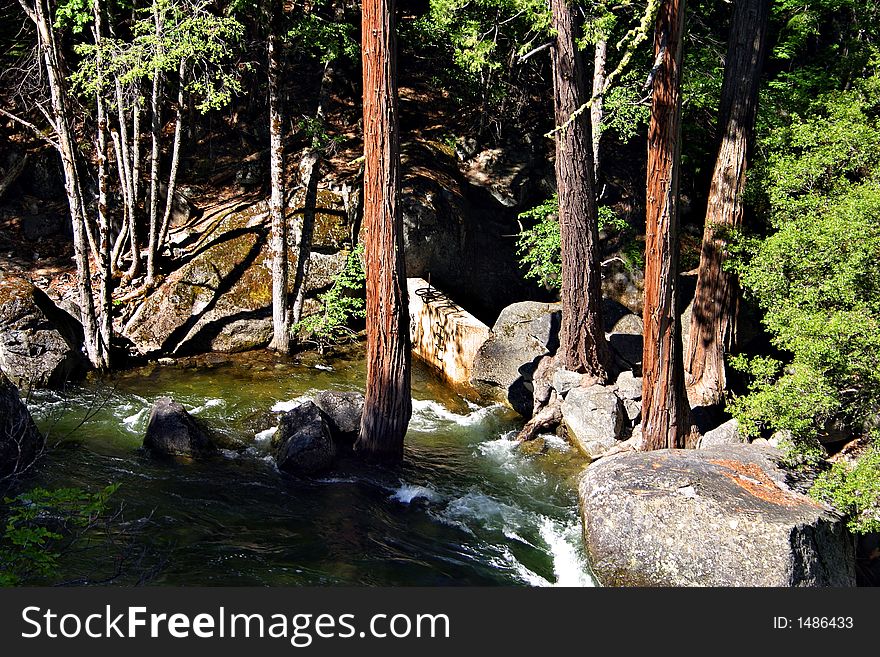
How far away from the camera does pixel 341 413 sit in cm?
1014

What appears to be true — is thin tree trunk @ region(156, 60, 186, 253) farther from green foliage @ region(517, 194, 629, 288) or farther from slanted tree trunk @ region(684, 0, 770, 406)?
slanted tree trunk @ region(684, 0, 770, 406)

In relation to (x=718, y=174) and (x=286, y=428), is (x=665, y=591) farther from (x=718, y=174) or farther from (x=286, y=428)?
(x=718, y=174)

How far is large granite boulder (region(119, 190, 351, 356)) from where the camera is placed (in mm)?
13492

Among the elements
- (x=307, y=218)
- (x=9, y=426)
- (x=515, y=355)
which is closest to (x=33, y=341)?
(x=9, y=426)

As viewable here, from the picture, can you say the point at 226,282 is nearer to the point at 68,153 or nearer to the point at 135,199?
the point at 135,199

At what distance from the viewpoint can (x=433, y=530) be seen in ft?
27.2

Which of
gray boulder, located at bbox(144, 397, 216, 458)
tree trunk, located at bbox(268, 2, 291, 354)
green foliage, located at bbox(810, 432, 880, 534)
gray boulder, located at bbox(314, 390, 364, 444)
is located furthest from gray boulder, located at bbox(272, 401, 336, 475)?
green foliage, located at bbox(810, 432, 880, 534)

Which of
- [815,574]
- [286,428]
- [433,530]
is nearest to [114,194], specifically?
[286,428]

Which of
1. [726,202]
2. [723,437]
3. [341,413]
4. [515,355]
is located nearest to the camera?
[723,437]

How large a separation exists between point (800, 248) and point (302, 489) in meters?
6.50

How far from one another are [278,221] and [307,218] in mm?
1365

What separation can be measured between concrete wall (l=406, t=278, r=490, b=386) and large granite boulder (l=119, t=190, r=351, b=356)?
5.77 ft

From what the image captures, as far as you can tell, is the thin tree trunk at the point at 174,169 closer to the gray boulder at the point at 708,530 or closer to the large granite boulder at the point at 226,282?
the large granite boulder at the point at 226,282

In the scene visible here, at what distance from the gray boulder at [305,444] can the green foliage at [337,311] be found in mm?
3834
